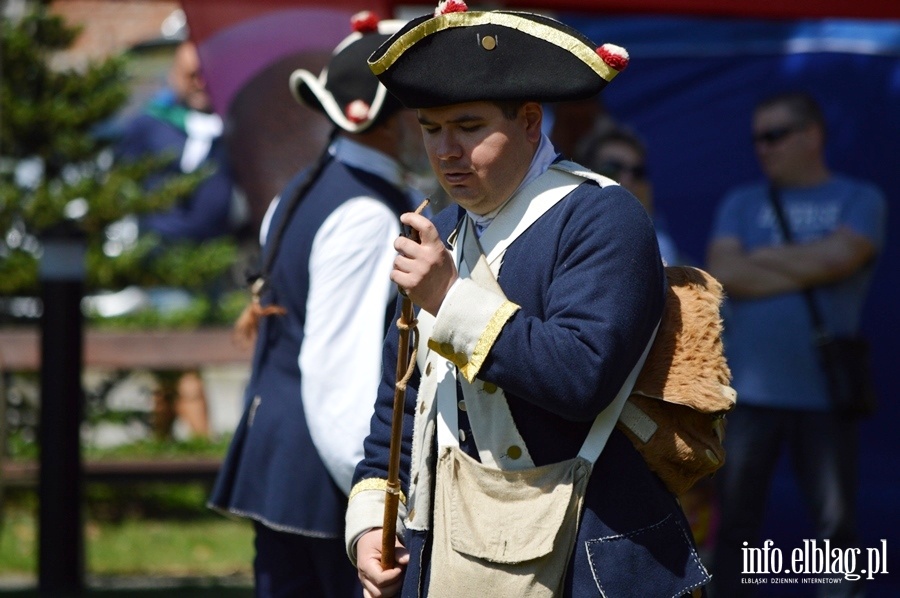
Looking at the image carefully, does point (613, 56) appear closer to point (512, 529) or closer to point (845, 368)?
point (512, 529)

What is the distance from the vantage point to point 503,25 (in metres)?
2.41

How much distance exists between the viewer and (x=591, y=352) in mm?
2262

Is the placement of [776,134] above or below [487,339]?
above

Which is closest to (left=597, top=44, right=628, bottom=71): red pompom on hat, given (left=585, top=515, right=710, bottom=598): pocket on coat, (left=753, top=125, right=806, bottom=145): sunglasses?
(left=585, top=515, right=710, bottom=598): pocket on coat

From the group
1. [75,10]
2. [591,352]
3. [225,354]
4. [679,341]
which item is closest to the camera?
[591,352]

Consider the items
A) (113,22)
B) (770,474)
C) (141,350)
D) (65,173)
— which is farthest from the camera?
(113,22)

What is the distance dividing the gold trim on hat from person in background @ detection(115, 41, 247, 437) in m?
5.74

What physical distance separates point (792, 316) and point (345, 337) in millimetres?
2940

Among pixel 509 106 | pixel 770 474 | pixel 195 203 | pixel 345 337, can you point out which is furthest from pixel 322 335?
pixel 195 203

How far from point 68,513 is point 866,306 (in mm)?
3809

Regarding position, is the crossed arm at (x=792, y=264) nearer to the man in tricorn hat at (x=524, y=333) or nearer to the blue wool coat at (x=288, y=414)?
the blue wool coat at (x=288, y=414)

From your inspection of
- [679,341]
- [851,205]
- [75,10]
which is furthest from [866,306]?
[75,10]

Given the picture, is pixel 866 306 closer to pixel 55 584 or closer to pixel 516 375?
pixel 55 584

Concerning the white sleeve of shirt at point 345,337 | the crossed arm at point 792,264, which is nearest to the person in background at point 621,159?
the crossed arm at point 792,264
